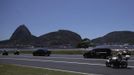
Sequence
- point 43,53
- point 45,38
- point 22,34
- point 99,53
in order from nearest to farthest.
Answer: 1. point 99,53
2. point 43,53
3. point 45,38
4. point 22,34

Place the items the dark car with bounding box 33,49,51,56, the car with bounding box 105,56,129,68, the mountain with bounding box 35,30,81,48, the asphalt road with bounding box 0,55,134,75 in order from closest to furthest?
1. the asphalt road with bounding box 0,55,134,75
2. the car with bounding box 105,56,129,68
3. the dark car with bounding box 33,49,51,56
4. the mountain with bounding box 35,30,81,48

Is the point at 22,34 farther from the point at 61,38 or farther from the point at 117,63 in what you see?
the point at 117,63

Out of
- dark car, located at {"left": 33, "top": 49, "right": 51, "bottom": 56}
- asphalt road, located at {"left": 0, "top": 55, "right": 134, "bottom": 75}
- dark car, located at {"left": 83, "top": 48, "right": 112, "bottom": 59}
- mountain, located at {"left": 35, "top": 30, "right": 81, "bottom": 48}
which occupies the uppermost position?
mountain, located at {"left": 35, "top": 30, "right": 81, "bottom": 48}

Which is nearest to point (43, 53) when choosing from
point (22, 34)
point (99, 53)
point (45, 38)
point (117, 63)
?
Answer: point (99, 53)

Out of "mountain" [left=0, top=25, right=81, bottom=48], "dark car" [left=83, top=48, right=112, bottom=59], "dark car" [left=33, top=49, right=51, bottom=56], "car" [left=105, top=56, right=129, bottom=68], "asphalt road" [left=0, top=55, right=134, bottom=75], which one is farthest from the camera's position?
"mountain" [left=0, top=25, right=81, bottom=48]

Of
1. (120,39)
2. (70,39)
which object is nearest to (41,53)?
(120,39)

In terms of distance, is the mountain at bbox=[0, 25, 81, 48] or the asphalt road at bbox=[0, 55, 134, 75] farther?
the mountain at bbox=[0, 25, 81, 48]

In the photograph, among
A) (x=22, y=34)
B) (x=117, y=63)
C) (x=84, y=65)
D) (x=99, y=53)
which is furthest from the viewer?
(x=22, y=34)

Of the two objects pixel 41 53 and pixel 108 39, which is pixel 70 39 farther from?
pixel 41 53

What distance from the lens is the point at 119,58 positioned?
30.8 metres

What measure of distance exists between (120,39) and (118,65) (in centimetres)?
11232

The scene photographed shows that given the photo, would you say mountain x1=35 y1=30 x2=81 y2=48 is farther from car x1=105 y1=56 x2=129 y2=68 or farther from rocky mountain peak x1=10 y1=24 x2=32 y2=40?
car x1=105 y1=56 x2=129 y2=68

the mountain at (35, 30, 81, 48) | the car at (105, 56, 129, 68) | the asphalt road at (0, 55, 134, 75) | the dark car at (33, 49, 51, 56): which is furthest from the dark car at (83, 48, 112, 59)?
the mountain at (35, 30, 81, 48)

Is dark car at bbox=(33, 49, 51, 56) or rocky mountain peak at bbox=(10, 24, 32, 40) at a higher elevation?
rocky mountain peak at bbox=(10, 24, 32, 40)
